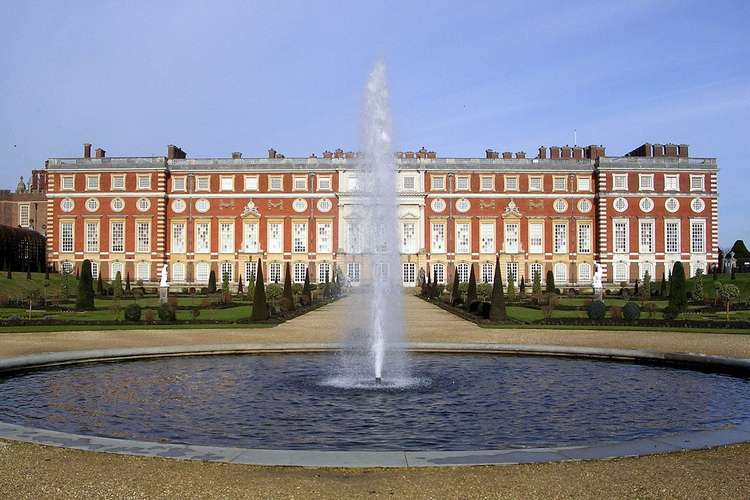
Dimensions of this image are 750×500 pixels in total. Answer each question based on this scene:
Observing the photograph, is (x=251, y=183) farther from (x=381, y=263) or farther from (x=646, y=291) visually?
(x=381, y=263)

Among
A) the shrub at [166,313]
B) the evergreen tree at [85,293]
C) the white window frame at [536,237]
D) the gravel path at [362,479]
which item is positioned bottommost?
the gravel path at [362,479]

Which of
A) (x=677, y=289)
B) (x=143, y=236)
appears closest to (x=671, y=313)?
(x=677, y=289)

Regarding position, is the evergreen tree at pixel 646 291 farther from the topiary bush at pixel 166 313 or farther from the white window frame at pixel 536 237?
the topiary bush at pixel 166 313

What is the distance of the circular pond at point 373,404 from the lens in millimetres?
7441

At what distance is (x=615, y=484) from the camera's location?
527cm

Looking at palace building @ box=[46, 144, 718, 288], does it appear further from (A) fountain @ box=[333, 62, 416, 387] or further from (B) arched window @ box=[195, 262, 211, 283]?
(A) fountain @ box=[333, 62, 416, 387]

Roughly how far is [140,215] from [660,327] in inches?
1521

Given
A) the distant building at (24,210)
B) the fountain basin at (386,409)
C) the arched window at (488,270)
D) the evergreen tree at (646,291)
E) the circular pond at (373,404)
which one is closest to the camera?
the fountain basin at (386,409)

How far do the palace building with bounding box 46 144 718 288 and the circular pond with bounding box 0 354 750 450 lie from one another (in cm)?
3715

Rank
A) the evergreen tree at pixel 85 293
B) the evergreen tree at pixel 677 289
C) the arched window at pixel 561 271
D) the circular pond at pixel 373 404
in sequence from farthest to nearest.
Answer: the arched window at pixel 561 271 < the evergreen tree at pixel 85 293 < the evergreen tree at pixel 677 289 < the circular pond at pixel 373 404

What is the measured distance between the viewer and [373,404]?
9.16m

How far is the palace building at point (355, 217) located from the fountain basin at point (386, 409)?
36852mm

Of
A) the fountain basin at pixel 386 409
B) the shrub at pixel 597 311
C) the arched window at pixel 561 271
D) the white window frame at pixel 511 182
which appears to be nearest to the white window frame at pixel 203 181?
the white window frame at pixel 511 182

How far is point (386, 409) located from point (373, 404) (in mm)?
351
